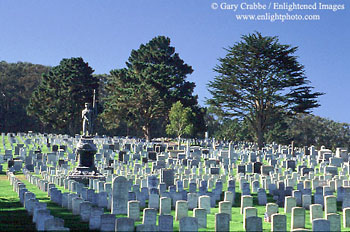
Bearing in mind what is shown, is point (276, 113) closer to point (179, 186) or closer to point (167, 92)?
point (167, 92)

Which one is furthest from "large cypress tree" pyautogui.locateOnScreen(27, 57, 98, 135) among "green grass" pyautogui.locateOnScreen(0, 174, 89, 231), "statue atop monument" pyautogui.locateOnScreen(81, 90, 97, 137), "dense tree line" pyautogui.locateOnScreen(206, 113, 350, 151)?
"green grass" pyautogui.locateOnScreen(0, 174, 89, 231)

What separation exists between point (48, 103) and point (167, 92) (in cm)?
1764

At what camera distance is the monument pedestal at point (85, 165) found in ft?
67.8

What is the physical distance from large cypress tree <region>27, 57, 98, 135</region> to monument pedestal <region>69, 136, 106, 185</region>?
40116 millimetres

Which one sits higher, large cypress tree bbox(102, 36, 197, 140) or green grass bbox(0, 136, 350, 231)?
large cypress tree bbox(102, 36, 197, 140)

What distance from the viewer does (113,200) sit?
46.6 feet

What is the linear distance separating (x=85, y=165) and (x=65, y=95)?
4175cm

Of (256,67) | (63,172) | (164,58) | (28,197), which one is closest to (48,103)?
(164,58)

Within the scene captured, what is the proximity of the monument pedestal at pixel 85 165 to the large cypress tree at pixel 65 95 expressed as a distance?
40116 mm

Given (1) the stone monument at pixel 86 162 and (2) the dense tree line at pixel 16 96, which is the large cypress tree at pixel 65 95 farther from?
(1) the stone monument at pixel 86 162

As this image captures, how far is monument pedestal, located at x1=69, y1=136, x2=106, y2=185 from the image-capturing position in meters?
20.7

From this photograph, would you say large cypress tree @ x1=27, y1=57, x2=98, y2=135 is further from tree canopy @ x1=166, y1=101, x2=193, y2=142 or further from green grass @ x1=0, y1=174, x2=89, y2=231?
green grass @ x1=0, y1=174, x2=89, y2=231

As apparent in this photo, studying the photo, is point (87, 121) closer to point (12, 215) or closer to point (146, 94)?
point (12, 215)

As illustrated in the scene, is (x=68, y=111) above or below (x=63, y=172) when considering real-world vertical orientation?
above
